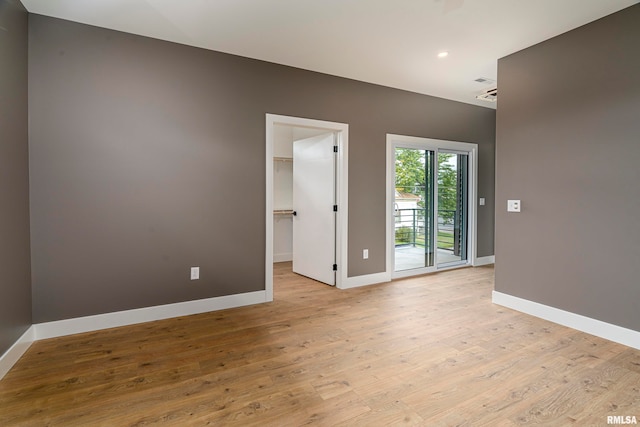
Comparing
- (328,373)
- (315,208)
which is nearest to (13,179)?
Answer: (328,373)

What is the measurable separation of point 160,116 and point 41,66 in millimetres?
927

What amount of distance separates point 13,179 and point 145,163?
940 mm

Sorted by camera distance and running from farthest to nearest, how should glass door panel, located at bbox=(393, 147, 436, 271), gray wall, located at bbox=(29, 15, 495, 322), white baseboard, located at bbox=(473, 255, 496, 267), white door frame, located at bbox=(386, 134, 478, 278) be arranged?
white baseboard, located at bbox=(473, 255, 496, 267)
glass door panel, located at bbox=(393, 147, 436, 271)
white door frame, located at bbox=(386, 134, 478, 278)
gray wall, located at bbox=(29, 15, 495, 322)

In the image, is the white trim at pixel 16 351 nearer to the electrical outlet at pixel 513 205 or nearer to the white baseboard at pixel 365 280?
the white baseboard at pixel 365 280

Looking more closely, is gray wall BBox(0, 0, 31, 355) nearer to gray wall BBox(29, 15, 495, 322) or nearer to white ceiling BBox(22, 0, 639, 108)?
gray wall BBox(29, 15, 495, 322)

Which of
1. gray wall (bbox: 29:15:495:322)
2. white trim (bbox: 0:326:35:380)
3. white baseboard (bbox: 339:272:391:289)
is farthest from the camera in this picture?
white baseboard (bbox: 339:272:391:289)

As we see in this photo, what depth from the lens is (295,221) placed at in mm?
5078

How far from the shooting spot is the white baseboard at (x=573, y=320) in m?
2.63

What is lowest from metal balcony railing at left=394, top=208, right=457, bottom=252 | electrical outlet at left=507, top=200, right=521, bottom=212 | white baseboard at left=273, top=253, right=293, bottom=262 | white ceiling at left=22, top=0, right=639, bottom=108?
white baseboard at left=273, top=253, right=293, bottom=262

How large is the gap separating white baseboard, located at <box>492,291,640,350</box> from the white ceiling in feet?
8.52

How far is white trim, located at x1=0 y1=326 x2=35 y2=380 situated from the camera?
217 cm

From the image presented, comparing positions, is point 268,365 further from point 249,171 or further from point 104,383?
point 249,171

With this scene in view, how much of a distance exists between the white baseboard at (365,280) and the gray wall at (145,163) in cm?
120

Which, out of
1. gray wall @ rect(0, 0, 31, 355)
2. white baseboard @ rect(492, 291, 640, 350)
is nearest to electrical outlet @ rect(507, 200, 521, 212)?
white baseboard @ rect(492, 291, 640, 350)
